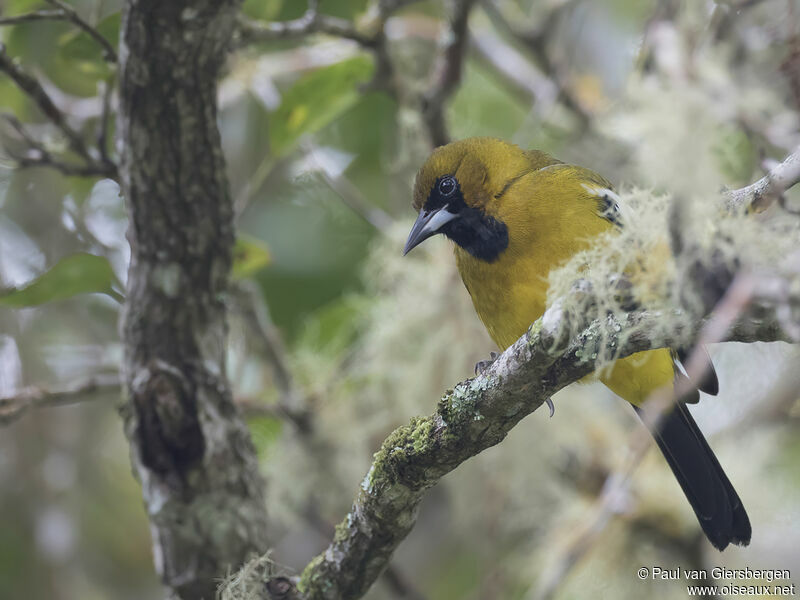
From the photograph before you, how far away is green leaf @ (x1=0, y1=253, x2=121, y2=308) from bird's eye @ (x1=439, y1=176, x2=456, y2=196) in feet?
3.75

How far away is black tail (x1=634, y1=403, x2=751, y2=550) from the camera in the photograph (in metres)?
2.70

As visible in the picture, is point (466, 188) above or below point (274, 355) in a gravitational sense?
above

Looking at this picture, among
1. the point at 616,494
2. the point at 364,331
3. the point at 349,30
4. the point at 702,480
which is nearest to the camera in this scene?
the point at 702,480

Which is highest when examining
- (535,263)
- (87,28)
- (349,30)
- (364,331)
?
(87,28)

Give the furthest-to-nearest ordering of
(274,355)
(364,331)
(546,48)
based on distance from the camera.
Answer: (546,48) < (364,331) < (274,355)

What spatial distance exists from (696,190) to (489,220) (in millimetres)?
1365

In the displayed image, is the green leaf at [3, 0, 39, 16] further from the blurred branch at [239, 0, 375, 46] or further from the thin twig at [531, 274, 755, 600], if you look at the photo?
the thin twig at [531, 274, 755, 600]

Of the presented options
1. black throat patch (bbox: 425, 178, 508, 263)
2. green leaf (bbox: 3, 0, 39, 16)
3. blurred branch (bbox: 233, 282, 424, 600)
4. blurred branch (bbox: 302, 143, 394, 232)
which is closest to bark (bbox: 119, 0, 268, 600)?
blurred branch (bbox: 233, 282, 424, 600)

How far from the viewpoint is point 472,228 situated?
2867mm

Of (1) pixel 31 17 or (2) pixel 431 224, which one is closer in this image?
(1) pixel 31 17

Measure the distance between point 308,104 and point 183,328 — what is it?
3.65 ft

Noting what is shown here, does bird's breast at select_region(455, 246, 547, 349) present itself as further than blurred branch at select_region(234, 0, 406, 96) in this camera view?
No

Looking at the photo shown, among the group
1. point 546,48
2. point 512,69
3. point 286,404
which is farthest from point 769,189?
point 512,69

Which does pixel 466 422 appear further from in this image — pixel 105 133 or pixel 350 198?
pixel 350 198
